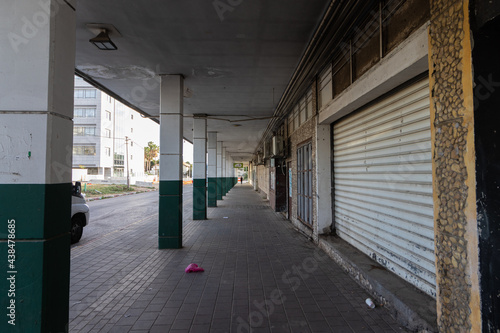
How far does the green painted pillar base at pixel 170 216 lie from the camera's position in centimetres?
692

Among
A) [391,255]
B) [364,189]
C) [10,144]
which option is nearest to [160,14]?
[10,144]

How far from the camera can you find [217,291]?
429 centimetres

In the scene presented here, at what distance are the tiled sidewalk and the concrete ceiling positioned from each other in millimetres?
4360

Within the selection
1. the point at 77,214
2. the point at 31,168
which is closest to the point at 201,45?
the point at 31,168

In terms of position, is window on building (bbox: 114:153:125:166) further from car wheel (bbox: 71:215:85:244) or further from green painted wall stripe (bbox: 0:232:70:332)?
green painted wall stripe (bbox: 0:232:70:332)

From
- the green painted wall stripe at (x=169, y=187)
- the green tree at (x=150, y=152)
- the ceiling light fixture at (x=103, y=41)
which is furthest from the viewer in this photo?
the green tree at (x=150, y=152)

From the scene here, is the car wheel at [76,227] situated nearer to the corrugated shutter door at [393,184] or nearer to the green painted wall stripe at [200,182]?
the green painted wall stripe at [200,182]

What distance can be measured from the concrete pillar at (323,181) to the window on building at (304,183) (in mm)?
1047

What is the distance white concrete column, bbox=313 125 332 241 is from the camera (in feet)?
21.8

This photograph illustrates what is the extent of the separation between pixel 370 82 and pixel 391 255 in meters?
2.56

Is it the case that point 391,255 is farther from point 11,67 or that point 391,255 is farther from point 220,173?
point 220,173

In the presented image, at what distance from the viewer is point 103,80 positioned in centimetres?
781

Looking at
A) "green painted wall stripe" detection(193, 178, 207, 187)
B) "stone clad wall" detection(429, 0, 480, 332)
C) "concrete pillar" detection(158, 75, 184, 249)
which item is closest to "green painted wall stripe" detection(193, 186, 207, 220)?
"green painted wall stripe" detection(193, 178, 207, 187)

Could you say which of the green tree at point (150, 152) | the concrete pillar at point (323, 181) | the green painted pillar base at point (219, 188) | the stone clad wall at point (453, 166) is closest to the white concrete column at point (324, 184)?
the concrete pillar at point (323, 181)
